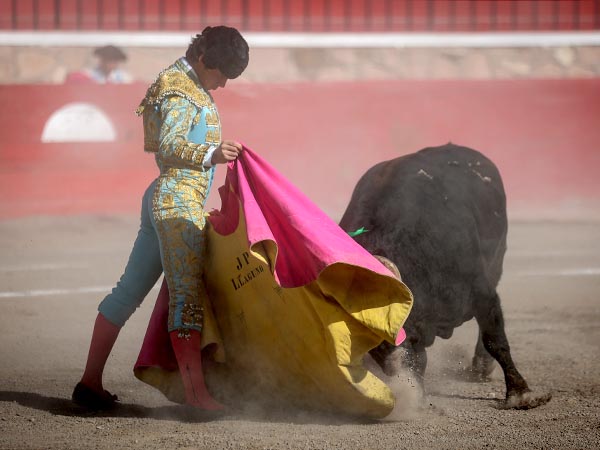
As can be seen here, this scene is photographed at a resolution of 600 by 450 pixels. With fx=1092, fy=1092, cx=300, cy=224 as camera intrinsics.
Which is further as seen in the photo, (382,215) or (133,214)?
(133,214)

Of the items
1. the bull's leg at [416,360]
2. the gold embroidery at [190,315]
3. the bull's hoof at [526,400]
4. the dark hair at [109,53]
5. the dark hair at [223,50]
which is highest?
the dark hair at [223,50]

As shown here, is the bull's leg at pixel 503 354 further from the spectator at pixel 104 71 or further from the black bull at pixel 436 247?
the spectator at pixel 104 71

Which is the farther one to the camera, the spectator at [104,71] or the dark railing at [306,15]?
the dark railing at [306,15]

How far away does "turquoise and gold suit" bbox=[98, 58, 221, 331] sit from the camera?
2.99 meters

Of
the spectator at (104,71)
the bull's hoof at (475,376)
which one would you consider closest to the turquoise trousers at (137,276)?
the bull's hoof at (475,376)

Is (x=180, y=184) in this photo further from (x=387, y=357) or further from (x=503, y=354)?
(x=503, y=354)

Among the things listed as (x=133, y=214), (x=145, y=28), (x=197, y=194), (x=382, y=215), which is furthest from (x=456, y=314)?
(x=145, y=28)

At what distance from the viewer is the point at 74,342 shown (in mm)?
4375

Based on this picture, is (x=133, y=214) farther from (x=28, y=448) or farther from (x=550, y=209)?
(x=28, y=448)

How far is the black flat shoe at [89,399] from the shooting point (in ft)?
10.6

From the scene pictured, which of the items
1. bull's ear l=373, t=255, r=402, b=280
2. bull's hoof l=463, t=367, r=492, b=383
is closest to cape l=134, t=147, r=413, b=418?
bull's ear l=373, t=255, r=402, b=280

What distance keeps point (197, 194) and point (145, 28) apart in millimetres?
5928

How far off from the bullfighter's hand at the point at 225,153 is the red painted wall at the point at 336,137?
4.78 metres

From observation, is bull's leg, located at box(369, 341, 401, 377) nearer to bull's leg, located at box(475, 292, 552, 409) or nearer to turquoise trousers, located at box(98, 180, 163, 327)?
bull's leg, located at box(475, 292, 552, 409)
